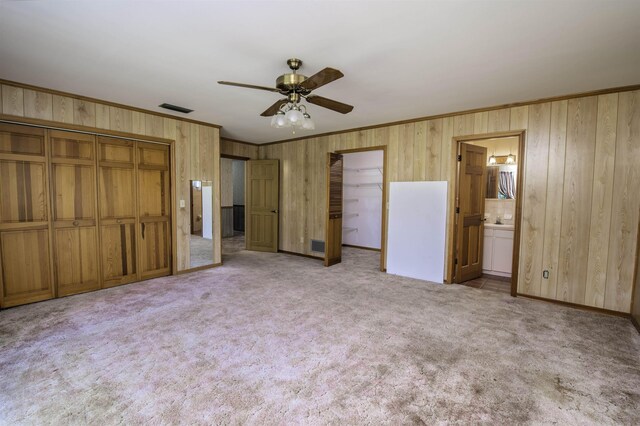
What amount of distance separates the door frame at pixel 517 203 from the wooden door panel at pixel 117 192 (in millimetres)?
4710

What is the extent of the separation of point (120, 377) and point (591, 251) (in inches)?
193

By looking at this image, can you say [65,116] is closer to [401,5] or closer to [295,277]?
[295,277]

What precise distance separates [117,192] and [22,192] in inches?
36.7

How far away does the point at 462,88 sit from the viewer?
3.24 m

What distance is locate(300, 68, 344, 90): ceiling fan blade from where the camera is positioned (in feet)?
6.81

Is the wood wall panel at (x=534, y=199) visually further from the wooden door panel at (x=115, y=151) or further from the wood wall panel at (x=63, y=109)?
the wood wall panel at (x=63, y=109)

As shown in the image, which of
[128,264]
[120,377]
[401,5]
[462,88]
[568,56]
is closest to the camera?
[401,5]

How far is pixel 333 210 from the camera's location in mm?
5480

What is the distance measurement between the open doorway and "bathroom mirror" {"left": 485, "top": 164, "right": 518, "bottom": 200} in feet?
16.8

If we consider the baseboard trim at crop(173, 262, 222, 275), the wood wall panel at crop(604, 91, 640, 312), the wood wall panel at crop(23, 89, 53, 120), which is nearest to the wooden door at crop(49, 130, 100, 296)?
the wood wall panel at crop(23, 89, 53, 120)

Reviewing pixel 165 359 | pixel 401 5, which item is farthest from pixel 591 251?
pixel 165 359

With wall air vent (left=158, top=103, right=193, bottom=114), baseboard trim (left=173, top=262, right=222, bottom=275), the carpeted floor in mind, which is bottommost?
the carpeted floor

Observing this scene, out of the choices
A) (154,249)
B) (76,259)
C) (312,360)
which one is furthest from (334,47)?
(76,259)

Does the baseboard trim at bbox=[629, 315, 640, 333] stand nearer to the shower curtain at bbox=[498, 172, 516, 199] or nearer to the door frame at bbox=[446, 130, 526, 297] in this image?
the door frame at bbox=[446, 130, 526, 297]
